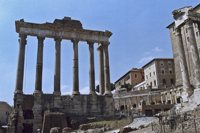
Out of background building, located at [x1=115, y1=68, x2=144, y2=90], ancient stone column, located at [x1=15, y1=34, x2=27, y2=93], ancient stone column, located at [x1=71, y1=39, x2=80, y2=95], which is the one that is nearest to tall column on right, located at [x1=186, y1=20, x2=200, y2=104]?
ancient stone column, located at [x1=71, y1=39, x2=80, y2=95]

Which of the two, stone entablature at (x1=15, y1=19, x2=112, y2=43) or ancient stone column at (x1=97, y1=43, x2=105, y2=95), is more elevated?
stone entablature at (x1=15, y1=19, x2=112, y2=43)

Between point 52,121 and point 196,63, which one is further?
point 196,63

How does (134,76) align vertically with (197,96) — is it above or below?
above

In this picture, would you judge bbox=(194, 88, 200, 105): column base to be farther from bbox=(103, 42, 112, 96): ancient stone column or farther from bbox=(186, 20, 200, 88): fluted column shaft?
bbox=(103, 42, 112, 96): ancient stone column

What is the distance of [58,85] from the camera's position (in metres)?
25.3

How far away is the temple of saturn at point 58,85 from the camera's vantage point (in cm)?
2323

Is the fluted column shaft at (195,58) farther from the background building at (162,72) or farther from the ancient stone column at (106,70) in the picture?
the background building at (162,72)

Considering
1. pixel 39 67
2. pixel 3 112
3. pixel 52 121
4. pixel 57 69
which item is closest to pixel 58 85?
pixel 57 69

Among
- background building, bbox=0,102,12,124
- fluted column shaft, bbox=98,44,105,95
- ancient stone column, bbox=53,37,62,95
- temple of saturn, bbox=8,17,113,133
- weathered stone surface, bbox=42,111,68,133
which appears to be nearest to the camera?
weathered stone surface, bbox=42,111,68,133

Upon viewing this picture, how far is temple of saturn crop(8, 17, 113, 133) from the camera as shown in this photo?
76.2ft

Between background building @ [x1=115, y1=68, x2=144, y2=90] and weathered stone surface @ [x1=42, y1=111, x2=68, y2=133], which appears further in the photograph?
background building @ [x1=115, y1=68, x2=144, y2=90]

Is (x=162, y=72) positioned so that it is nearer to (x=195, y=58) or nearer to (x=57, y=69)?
(x=195, y=58)

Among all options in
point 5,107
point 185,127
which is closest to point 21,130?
point 185,127

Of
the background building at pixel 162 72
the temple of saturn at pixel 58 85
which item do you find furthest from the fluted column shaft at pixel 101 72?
the background building at pixel 162 72
